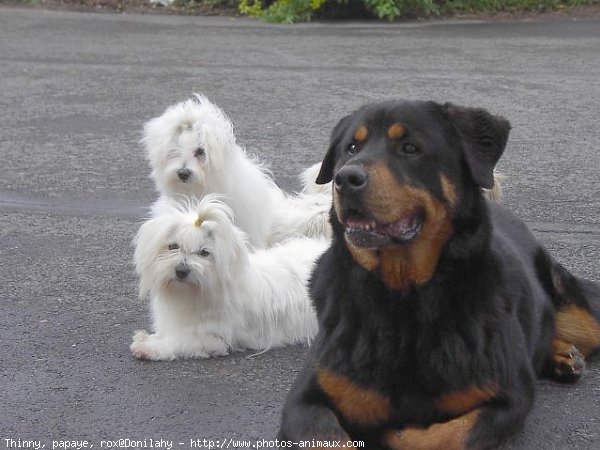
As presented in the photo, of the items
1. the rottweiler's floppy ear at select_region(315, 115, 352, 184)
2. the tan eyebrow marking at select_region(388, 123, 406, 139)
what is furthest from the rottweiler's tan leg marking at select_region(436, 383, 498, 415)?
the rottweiler's floppy ear at select_region(315, 115, 352, 184)

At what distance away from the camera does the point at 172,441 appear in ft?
13.4

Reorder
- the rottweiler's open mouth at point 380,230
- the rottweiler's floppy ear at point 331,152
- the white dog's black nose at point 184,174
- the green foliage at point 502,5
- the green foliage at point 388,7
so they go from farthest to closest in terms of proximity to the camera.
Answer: the green foliage at point 502,5, the green foliage at point 388,7, the white dog's black nose at point 184,174, the rottweiler's floppy ear at point 331,152, the rottweiler's open mouth at point 380,230

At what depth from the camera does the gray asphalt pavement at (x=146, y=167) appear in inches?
174

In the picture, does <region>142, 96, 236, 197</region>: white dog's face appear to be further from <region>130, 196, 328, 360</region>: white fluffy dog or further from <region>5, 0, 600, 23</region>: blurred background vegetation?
<region>5, 0, 600, 23</region>: blurred background vegetation

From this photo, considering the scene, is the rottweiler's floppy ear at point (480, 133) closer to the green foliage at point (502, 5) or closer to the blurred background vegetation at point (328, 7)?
the blurred background vegetation at point (328, 7)

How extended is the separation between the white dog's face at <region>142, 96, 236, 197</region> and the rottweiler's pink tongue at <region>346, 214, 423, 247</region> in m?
2.62

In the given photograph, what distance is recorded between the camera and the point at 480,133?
384cm

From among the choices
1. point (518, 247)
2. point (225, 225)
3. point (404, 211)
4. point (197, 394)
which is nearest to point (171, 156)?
point (225, 225)

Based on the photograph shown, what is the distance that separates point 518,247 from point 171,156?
8.28 ft

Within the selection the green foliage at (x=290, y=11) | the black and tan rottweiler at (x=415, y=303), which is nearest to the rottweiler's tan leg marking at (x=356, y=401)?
the black and tan rottweiler at (x=415, y=303)

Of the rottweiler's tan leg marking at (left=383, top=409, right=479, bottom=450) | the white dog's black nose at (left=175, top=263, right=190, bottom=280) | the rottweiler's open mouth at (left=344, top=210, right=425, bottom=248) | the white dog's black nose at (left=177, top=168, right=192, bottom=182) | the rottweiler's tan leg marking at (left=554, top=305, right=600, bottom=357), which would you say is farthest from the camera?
the white dog's black nose at (left=177, top=168, right=192, bottom=182)

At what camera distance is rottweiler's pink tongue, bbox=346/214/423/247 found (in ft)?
12.0

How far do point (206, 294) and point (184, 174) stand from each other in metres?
1.34

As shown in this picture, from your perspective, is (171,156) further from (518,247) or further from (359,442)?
(359,442)
